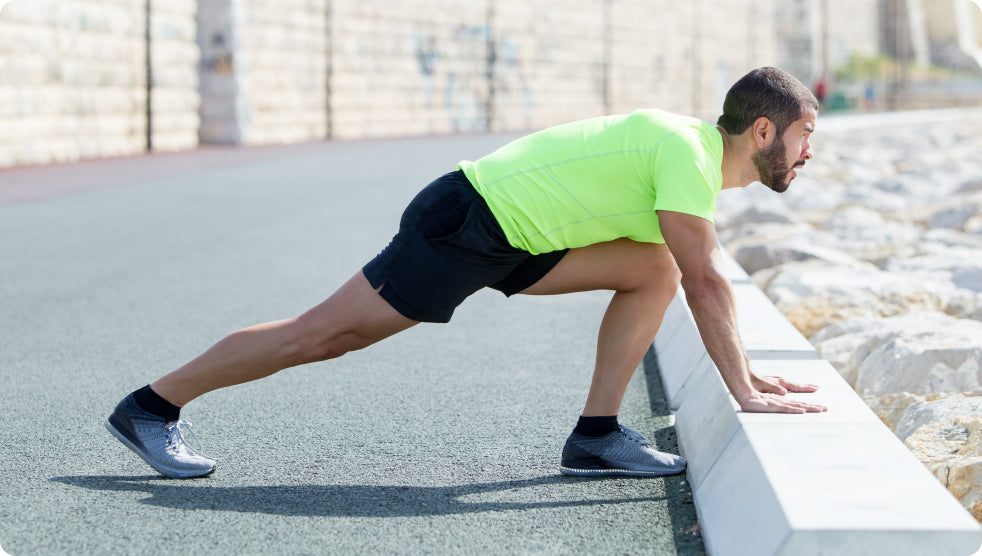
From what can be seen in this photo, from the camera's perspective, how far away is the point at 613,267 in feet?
11.2

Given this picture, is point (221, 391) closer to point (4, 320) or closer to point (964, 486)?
point (4, 320)

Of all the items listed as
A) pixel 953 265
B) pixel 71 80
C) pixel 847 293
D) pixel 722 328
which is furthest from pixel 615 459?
pixel 71 80

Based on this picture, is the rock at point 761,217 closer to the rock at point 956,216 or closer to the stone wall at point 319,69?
the rock at point 956,216

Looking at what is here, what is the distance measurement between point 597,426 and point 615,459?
117 millimetres

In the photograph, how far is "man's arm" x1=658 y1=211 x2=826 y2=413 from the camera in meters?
3.00

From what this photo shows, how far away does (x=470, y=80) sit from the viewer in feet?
→ 93.7

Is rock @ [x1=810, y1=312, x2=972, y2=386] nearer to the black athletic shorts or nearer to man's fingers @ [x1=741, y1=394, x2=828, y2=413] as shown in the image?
man's fingers @ [x1=741, y1=394, x2=828, y2=413]

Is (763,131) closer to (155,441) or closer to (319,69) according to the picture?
(155,441)

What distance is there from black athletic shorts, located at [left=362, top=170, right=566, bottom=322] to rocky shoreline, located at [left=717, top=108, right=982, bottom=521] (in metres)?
1.41

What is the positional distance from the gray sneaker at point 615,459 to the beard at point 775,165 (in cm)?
91

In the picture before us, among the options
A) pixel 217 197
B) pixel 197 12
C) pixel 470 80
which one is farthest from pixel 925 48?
pixel 217 197

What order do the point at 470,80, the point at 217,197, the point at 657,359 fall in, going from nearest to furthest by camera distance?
1. the point at 657,359
2. the point at 217,197
3. the point at 470,80

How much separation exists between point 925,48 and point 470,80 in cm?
4900

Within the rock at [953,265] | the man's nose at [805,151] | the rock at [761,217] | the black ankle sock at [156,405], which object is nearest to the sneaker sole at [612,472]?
the man's nose at [805,151]
